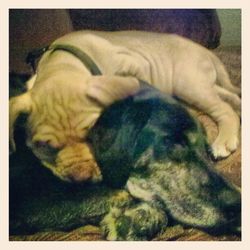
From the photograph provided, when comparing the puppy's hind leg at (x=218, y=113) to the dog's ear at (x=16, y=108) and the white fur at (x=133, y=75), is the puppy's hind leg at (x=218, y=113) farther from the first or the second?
the dog's ear at (x=16, y=108)

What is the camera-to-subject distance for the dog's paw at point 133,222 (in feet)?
4.90

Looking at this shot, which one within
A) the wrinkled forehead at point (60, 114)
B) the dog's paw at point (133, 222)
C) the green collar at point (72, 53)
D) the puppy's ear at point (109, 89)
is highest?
the green collar at point (72, 53)

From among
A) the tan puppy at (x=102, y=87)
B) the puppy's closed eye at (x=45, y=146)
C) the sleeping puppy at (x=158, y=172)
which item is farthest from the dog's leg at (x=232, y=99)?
Answer: the puppy's closed eye at (x=45, y=146)

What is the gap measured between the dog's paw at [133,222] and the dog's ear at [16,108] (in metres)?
0.31

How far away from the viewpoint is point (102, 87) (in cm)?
150

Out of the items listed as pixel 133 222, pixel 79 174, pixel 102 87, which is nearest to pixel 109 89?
pixel 102 87

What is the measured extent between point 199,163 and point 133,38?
1.22 ft

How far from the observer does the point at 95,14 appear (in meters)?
1.53

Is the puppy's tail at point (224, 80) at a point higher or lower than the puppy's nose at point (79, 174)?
higher

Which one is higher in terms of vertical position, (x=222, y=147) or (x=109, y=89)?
(x=109, y=89)

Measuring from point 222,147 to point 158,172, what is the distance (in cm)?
18

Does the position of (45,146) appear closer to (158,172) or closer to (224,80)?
(158,172)

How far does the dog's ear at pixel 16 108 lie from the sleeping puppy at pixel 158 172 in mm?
187

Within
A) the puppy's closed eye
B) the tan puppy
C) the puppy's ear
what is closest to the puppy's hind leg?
the tan puppy
